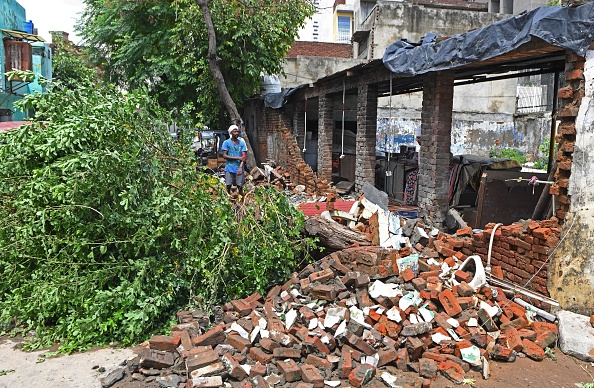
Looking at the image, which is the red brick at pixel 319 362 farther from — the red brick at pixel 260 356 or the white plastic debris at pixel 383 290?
the white plastic debris at pixel 383 290

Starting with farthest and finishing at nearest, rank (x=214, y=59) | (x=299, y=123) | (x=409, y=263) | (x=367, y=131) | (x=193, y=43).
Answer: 1. (x=299, y=123)
2. (x=193, y=43)
3. (x=214, y=59)
4. (x=367, y=131)
5. (x=409, y=263)

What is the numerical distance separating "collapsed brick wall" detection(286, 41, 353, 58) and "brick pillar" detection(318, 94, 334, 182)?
14751mm

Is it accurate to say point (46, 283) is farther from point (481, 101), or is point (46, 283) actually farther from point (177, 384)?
point (481, 101)

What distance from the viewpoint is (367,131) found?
33.4 feet

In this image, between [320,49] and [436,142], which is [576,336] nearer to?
[436,142]

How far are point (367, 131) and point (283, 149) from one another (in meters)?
5.37

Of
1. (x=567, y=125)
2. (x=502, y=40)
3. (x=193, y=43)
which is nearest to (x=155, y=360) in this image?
(x=567, y=125)

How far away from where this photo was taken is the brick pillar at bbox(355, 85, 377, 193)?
10.1m

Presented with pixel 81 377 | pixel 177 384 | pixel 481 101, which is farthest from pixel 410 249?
pixel 481 101

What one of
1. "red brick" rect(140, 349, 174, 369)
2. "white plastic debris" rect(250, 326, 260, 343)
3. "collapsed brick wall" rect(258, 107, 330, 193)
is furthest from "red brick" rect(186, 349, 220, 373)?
"collapsed brick wall" rect(258, 107, 330, 193)

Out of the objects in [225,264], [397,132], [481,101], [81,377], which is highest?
[481,101]

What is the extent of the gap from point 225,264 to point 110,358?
1.55 metres

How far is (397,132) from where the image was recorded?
2058cm

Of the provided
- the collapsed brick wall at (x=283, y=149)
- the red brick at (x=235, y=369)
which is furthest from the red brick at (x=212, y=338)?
the collapsed brick wall at (x=283, y=149)
